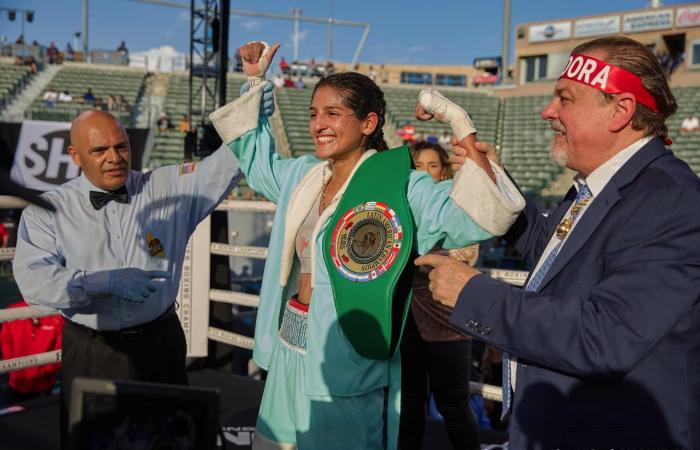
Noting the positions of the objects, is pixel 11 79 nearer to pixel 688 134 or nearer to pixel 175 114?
pixel 175 114

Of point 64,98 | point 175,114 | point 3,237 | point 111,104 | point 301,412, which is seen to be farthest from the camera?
point 175,114

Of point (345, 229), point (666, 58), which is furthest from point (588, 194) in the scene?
point (666, 58)

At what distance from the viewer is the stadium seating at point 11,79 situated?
20.5 metres

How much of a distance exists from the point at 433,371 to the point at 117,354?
146cm

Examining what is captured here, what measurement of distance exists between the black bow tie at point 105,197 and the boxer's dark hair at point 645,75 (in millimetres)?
1950

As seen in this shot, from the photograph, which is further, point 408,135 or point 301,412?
point 408,135

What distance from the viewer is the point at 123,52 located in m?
28.1

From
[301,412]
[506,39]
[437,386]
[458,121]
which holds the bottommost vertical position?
[437,386]

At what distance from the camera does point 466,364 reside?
3.19 m

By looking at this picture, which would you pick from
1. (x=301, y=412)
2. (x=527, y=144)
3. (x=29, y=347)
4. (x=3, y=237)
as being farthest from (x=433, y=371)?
(x=527, y=144)

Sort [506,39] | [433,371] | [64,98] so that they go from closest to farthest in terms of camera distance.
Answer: [433,371], [64,98], [506,39]

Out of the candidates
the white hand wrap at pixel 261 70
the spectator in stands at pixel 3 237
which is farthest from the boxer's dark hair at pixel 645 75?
Result: the spectator in stands at pixel 3 237

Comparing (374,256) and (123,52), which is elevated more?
(123,52)

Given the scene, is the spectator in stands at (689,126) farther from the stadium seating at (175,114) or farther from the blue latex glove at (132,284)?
the blue latex glove at (132,284)
